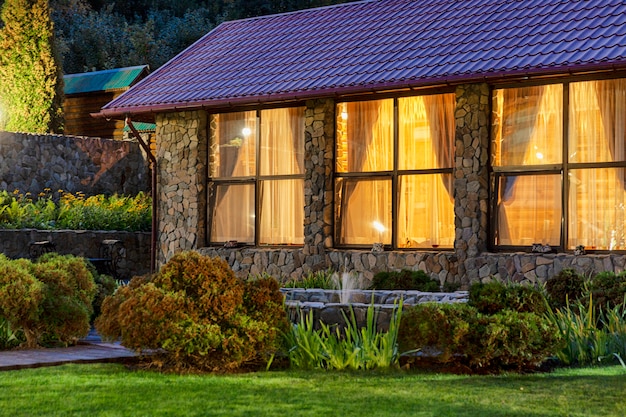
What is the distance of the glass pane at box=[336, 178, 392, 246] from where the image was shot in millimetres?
15828

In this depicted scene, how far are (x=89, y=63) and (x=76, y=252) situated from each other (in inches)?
867

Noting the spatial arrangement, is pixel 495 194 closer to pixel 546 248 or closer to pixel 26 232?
pixel 546 248

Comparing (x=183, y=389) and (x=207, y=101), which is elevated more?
(x=207, y=101)

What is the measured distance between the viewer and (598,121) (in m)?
13.9

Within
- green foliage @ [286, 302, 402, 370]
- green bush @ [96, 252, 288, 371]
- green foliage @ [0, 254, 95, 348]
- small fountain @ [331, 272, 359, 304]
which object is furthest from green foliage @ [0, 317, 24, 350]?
small fountain @ [331, 272, 359, 304]

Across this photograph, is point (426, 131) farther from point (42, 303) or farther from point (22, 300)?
point (22, 300)

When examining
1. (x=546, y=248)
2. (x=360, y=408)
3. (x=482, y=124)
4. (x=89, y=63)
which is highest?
(x=89, y=63)

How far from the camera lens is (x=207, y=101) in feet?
54.1

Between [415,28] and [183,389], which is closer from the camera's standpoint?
[183,389]

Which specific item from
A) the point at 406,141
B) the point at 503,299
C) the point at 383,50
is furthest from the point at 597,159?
the point at 503,299

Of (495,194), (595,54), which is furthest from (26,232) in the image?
(595,54)

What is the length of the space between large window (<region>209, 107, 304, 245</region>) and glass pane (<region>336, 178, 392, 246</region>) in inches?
31.3

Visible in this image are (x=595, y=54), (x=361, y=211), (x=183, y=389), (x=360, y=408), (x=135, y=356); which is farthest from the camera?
(x=361, y=211)

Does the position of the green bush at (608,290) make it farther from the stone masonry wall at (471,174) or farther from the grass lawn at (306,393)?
the stone masonry wall at (471,174)
